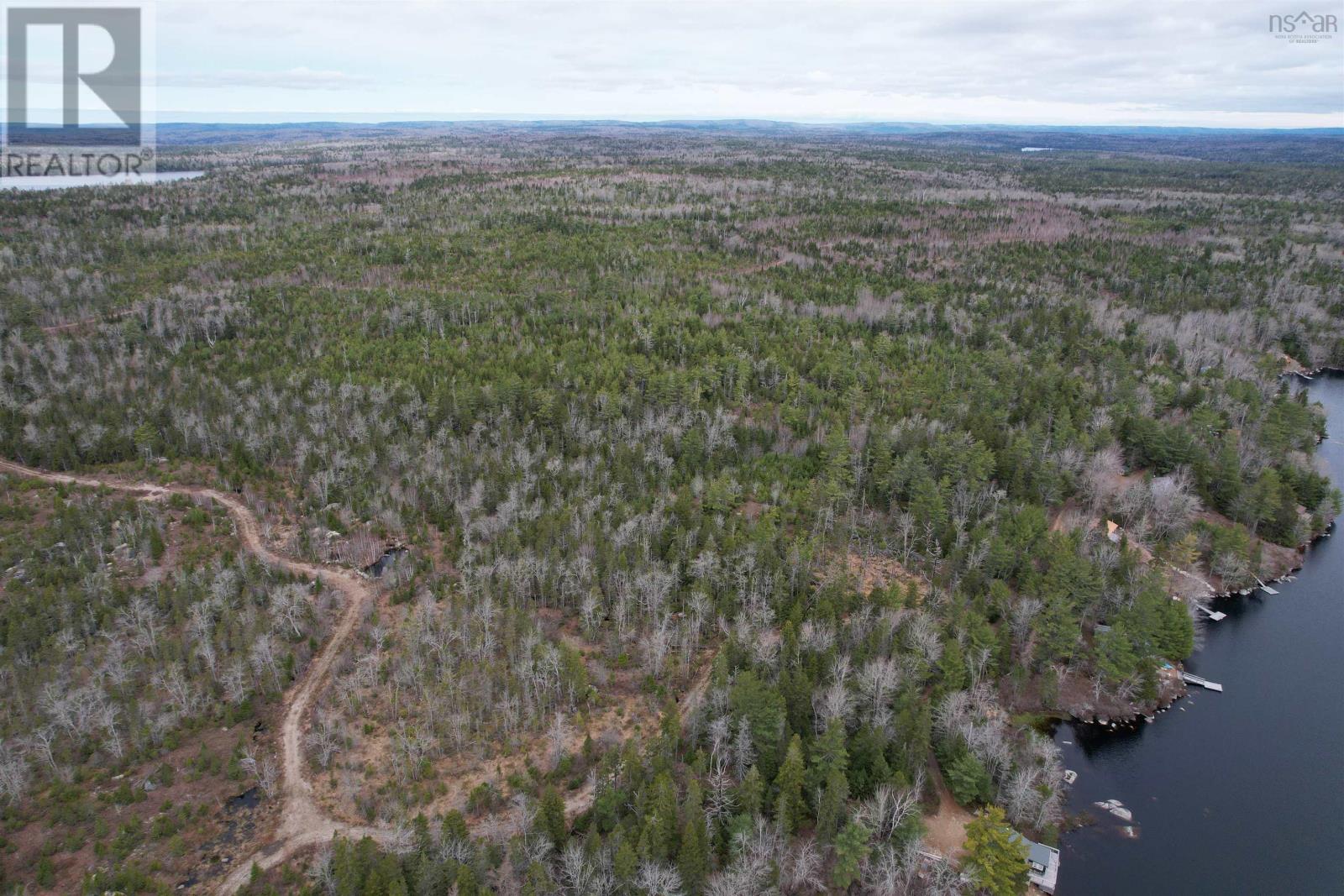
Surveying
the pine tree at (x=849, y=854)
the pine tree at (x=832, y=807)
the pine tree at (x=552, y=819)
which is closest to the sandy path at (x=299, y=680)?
the pine tree at (x=552, y=819)

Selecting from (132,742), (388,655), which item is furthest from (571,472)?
(132,742)

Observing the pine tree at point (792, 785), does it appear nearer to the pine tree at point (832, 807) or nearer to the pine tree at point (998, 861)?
the pine tree at point (832, 807)

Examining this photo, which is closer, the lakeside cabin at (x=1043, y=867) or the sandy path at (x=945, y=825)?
the lakeside cabin at (x=1043, y=867)

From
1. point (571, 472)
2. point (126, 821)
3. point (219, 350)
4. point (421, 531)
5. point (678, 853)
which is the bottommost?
point (126, 821)

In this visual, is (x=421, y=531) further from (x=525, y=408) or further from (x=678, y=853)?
(x=678, y=853)

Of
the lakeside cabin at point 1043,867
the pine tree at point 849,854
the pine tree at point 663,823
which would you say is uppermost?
the pine tree at point 663,823

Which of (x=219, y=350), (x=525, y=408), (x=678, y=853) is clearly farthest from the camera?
(x=219, y=350)

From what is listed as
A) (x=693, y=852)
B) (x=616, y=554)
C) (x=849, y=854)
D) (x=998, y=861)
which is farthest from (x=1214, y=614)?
(x=693, y=852)

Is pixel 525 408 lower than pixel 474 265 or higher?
lower
